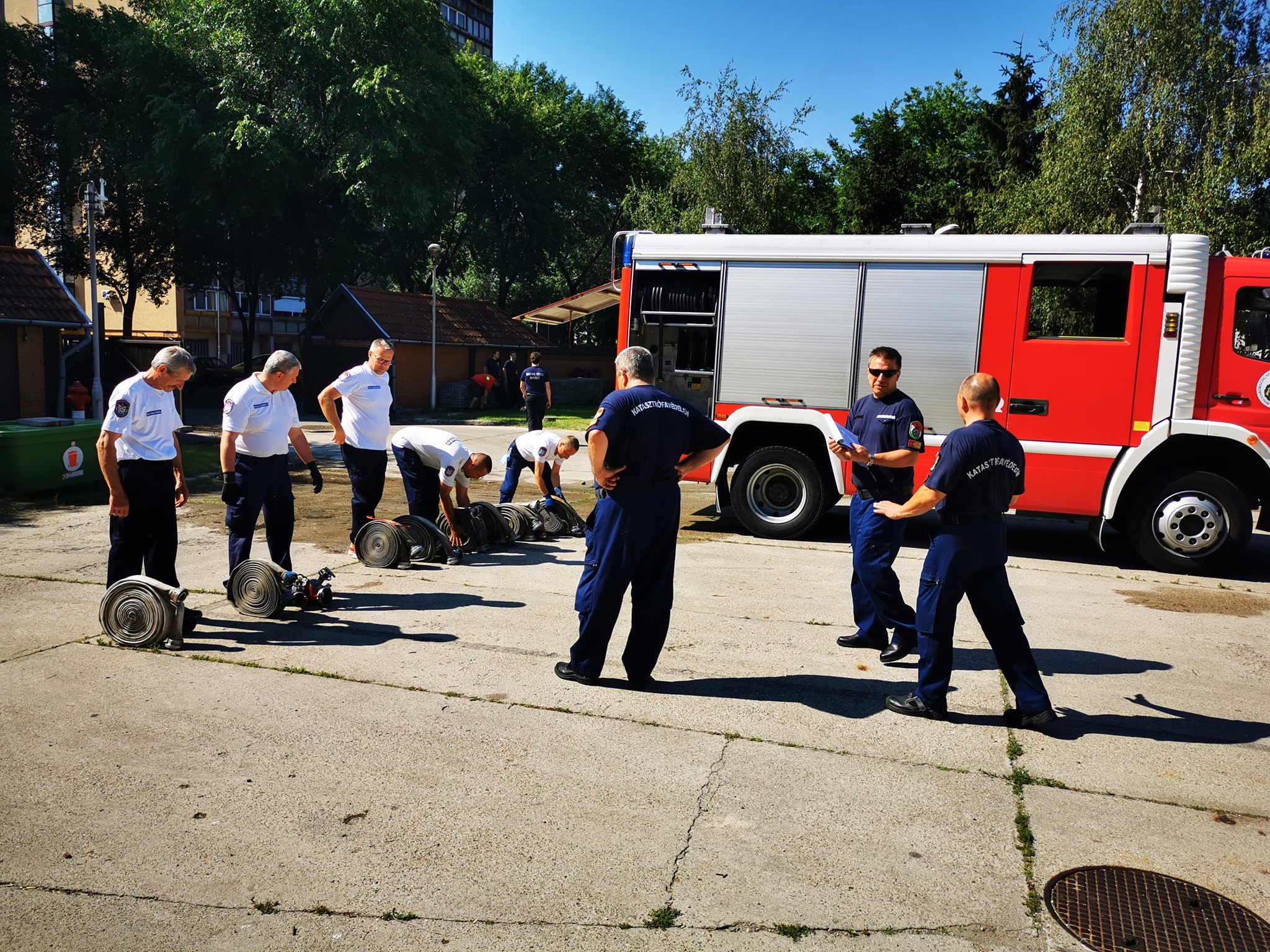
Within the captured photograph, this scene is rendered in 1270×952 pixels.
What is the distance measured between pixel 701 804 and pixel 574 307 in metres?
26.2

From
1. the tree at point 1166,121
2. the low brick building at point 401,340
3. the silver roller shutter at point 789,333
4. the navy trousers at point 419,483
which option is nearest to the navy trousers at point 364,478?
the navy trousers at point 419,483

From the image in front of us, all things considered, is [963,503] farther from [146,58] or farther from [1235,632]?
[146,58]

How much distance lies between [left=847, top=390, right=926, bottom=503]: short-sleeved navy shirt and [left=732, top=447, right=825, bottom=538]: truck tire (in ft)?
12.5

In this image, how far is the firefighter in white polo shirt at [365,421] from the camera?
7988mm

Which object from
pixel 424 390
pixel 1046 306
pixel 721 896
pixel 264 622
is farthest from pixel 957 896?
pixel 424 390

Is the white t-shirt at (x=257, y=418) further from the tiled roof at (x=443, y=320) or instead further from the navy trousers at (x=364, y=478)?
the tiled roof at (x=443, y=320)

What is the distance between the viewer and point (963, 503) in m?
4.78

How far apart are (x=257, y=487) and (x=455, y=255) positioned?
4069cm

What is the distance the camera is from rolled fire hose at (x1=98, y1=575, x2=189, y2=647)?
591 centimetres

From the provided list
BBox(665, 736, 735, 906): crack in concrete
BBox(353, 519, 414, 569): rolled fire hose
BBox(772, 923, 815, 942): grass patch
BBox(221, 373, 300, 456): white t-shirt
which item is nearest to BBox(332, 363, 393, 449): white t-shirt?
BBox(353, 519, 414, 569): rolled fire hose

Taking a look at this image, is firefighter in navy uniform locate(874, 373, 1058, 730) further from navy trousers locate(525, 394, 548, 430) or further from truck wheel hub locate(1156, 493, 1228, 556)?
navy trousers locate(525, 394, 548, 430)

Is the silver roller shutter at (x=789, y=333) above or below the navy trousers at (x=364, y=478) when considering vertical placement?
above

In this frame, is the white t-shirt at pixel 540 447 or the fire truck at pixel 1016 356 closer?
the fire truck at pixel 1016 356

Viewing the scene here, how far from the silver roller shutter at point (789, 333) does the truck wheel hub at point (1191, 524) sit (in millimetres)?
3022
